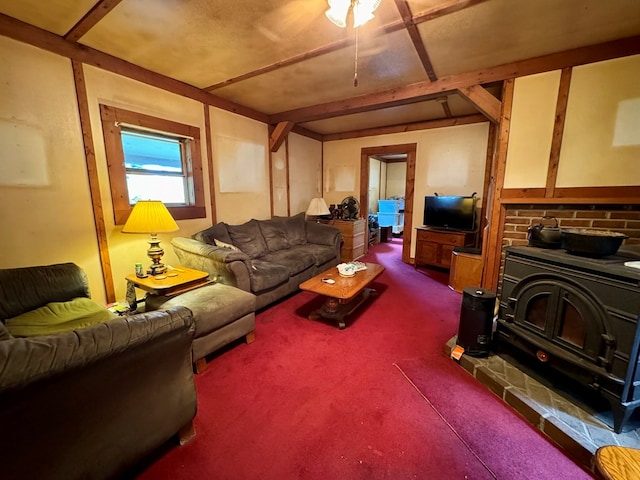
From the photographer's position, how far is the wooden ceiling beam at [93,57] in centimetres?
199

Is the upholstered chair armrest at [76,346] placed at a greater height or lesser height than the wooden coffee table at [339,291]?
greater

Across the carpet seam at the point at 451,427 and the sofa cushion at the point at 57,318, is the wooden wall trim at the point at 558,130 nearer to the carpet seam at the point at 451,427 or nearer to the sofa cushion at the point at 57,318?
the carpet seam at the point at 451,427

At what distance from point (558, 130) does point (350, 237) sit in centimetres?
300

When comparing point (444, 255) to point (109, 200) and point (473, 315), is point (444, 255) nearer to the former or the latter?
point (473, 315)

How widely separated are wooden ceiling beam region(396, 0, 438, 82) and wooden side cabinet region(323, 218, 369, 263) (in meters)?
2.52

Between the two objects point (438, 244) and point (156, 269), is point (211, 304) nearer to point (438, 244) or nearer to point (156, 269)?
point (156, 269)

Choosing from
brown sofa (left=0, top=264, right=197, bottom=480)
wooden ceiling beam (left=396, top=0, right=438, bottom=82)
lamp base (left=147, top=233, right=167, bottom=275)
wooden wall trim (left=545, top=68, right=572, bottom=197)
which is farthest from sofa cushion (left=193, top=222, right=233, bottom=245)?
wooden wall trim (left=545, top=68, right=572, bottom=197)

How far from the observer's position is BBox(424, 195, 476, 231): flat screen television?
13.1ft

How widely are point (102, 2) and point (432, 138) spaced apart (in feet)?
14.3

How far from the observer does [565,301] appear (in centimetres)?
158

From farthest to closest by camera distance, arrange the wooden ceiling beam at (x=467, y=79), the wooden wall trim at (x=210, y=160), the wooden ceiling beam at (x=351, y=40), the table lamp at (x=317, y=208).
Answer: the table lamp at (x=317, y=208) < the wooden wall trim at (x=210, y=160) < the wooden ceiling beam at (x=467, y=79) < the wooden ceiling beam at (x=351, y=40)

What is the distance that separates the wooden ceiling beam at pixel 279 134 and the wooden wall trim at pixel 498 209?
2851mm

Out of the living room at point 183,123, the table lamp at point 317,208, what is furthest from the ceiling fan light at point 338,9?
the table lamp at point 317,208

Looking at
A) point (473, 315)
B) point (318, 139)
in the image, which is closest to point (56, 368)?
point (473, 315)
